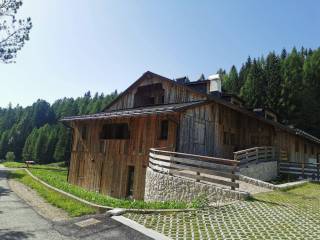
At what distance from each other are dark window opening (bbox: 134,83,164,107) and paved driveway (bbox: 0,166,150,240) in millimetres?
15354

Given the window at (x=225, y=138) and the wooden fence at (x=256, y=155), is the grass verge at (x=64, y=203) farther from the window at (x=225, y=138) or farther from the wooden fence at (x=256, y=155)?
the window at (x=225, y=138)

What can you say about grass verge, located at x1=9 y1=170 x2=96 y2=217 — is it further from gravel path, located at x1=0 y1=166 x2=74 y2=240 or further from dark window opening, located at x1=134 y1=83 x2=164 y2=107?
dark window opening, located at x1=134 y1=83 x2=164 y2=107

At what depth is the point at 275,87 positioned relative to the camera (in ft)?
191

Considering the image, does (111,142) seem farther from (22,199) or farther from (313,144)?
(313,144)

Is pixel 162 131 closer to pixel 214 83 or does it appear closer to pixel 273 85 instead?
pixel 214 83

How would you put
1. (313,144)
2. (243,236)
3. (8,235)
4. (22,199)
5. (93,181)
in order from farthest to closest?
(313,144) → (93,181) → (22,199) → (8,235) → (243,236)

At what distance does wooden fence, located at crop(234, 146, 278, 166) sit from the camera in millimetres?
19844

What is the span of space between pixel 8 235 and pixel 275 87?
188 feet

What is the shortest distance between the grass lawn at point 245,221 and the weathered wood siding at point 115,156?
8.24m

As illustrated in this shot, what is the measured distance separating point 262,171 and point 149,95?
1120 centimetres

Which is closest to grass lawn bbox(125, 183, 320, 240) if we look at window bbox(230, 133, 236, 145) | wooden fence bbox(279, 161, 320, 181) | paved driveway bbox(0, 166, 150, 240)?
paved driveway bbox(0, 166, 150, 240)

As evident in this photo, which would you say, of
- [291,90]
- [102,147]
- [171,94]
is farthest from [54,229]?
[291,90]

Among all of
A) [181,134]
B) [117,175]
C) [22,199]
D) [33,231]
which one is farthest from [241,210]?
[117,175]

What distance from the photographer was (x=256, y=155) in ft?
69.6
